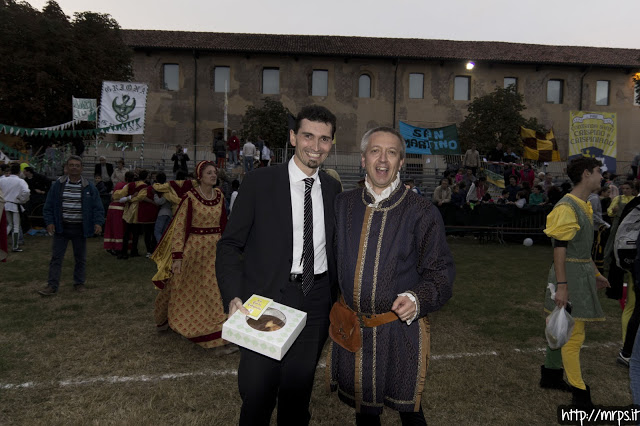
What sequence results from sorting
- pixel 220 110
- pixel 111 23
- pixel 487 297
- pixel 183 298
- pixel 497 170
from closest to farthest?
pixel 183 298 → pixel 487 297 → pixel 497 170 → pixel 111 23 → pixel 220 110

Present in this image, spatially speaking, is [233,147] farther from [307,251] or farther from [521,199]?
[307,251]

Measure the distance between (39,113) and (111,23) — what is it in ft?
22.6

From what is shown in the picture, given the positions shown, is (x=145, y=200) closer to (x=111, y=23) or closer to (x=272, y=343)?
(x=272, y=343)

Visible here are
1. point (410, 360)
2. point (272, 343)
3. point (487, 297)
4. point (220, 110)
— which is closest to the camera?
point (272, 343)

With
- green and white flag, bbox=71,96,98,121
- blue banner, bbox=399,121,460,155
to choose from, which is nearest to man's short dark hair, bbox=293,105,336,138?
blue banner, bbox=399,121,460,155

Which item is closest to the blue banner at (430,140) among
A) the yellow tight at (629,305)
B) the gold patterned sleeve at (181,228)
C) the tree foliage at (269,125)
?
the tree foliage at (269,125)

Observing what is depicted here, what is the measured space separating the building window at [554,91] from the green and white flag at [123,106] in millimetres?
29829

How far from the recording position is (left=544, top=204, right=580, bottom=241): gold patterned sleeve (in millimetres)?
3822

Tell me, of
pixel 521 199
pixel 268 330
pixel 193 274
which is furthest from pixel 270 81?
pixel 268 330

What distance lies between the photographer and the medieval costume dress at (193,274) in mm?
5289

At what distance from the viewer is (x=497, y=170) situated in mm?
20500

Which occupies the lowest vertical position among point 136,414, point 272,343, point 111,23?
point 136,414

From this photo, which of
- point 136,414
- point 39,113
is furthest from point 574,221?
point 39,113

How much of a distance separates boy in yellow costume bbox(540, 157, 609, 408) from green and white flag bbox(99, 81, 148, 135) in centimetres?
1309
